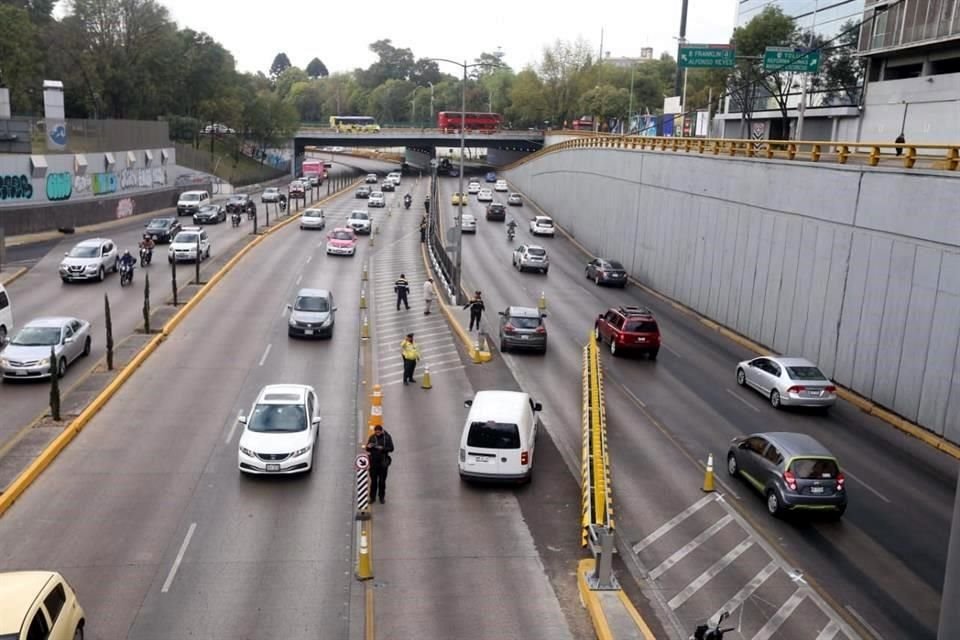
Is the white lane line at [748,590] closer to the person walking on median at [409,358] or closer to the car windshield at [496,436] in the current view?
the car windshield at [496,436]

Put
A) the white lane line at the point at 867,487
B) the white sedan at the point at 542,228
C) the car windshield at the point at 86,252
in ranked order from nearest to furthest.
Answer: the white lane line at the point at 867,487, the car windshield at the point at 86,252, the white sedan at the point at 542,228

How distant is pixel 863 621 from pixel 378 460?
30.0 ft

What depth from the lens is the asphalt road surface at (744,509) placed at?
49.0ft

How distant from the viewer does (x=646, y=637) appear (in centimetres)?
1293

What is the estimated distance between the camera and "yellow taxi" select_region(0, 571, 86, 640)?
9938 mm

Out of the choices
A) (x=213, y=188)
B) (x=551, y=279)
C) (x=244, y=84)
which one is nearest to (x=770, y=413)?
(x=551, y=279)

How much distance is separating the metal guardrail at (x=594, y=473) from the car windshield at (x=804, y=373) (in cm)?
615

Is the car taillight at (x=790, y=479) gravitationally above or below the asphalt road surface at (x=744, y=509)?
above

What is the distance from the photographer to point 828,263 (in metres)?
29.8

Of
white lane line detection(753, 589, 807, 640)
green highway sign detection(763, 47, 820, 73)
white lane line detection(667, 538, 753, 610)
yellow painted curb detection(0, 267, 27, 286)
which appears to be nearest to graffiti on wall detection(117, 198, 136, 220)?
yellow painted curb detection(0, 267, 27, 286)

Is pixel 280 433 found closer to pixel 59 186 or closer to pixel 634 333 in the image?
pixel 634 333

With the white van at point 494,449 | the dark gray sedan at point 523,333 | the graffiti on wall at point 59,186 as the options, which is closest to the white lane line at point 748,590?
the white van at point 494,449

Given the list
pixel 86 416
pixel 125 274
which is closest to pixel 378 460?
pixel 86 416

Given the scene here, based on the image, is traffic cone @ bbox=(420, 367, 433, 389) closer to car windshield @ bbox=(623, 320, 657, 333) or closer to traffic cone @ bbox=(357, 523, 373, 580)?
car windshield @ bbox=(623, 320, 657, 333)
